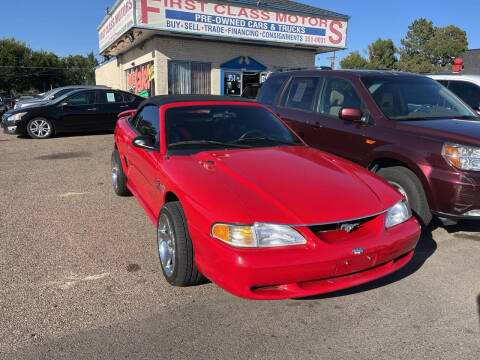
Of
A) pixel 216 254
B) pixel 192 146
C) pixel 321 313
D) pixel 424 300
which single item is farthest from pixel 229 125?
pixel 424 300

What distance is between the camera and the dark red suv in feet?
11.6

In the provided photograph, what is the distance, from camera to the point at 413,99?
15.4ft

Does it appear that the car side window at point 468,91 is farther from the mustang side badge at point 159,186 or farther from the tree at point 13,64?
the tree at point 13,64

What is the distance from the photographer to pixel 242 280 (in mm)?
2273

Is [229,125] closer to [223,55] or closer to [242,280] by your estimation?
[242,280]

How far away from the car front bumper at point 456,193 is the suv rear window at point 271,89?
3068 millimetres

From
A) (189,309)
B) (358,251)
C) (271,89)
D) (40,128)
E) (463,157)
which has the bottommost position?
(189,309)

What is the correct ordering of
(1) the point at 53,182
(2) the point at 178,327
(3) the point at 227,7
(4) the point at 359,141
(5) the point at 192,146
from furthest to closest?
(3) the point at 227,7, (1) the point at 53,182, (4) the point at 359,141, (5) the point at 192,146, (2) the point at 178,327

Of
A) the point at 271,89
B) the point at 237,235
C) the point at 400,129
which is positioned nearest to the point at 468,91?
the point at 271,89

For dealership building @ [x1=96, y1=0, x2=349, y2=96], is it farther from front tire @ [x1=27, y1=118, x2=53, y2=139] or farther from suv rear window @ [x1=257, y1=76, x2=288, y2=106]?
suv rear window @ [x1=257, y1=76, x2=288, y2=106]

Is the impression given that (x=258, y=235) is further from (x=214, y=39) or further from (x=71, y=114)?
(x=214, y=39)

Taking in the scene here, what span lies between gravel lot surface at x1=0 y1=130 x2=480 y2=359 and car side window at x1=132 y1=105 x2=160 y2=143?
3.67 feet

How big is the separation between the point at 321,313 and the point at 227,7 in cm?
1644

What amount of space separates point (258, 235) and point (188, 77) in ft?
54.2
